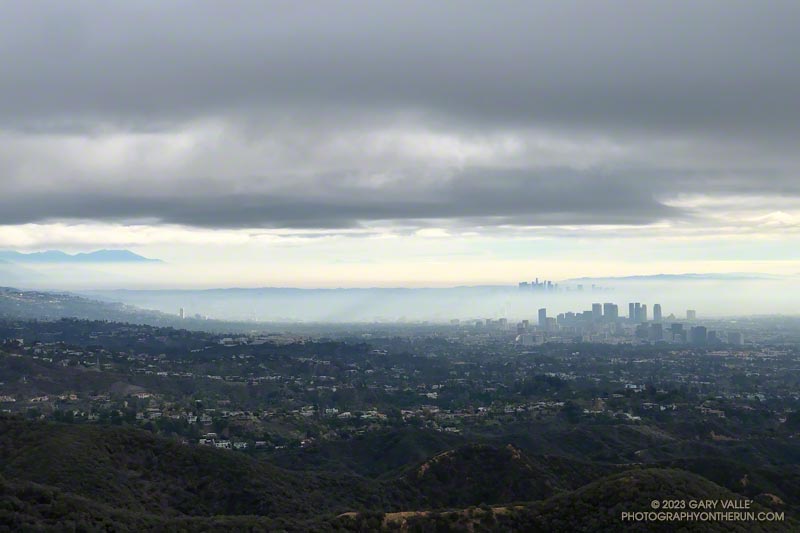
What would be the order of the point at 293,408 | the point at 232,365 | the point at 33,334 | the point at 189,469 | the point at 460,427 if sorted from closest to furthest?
the point at 189,469 → the point at 460,427 → the point at 293,408 → the point at 232,365 → the point at 33,334

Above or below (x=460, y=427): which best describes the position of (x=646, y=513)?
above

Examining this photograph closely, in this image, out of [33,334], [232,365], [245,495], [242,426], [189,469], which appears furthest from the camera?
[33,334]

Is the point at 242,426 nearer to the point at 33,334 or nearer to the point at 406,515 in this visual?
the point at 406,515

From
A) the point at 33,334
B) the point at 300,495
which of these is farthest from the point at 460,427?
the point at 33,334

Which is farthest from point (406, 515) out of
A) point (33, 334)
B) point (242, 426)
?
point (33, 334)

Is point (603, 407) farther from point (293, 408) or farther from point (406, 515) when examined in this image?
point (406, 515)

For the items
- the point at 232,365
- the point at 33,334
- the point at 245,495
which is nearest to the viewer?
the point at 245,495

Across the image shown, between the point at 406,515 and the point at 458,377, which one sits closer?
the point at 406,515

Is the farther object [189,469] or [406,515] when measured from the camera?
[189,469]

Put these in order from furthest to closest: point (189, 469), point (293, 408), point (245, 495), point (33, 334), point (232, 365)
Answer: point (33, 334)
point (232, 365)
point (293, 408)
point (189, 469)
point (245, 495)
